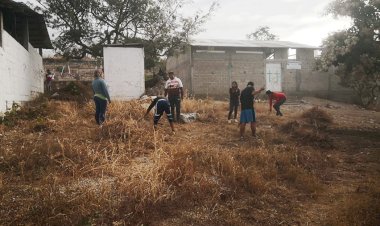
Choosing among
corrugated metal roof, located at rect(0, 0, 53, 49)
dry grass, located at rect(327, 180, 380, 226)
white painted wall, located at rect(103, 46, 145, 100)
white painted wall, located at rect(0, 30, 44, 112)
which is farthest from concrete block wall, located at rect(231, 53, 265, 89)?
dry grass, located at rect(327, 180, 380, 226)

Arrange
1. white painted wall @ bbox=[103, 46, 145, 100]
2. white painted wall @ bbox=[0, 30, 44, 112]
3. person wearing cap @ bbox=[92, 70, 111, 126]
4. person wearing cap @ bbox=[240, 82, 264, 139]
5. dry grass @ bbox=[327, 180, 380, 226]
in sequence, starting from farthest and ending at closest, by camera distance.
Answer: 1. white painted wall @ bbox=[103, 46, 145, 100]
2. white painted wall @ bbox=[0, 30, 44, 112]
3. person wearing cap @ bbox=[240, 82, 264, 139]
4. person wearing cap @ bbox=[92, 70, 111, 126]
5. dry grass @ bbox=[327, 180, 380, 226]

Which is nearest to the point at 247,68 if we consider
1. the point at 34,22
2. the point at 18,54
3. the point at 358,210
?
the point at 34,22

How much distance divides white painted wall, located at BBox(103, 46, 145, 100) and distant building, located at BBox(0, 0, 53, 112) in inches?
120

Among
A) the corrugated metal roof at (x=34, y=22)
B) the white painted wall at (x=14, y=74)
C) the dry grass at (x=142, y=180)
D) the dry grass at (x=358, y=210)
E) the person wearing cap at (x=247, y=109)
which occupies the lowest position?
the dry grass at (x=358, y=210)

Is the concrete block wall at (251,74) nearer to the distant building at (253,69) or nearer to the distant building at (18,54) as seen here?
the distant building at (253,69)

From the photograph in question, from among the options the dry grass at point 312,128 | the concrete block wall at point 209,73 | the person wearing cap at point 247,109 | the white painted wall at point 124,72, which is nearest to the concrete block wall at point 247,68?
the concrete block wall at point 209,73

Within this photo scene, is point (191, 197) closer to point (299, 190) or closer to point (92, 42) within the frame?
point (299, 190)

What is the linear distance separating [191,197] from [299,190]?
191cm

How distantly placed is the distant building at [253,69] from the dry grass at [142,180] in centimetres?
1234

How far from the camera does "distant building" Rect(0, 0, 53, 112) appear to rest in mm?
9508

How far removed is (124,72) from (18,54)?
4290 millimetres

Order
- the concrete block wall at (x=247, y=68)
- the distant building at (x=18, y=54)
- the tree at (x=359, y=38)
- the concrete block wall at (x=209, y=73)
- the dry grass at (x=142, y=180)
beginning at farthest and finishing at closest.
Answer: the concrete block wall at (x=247, y=68) → the concrete block wall at (x=209, y=73) → the tree at (x=359, y=38) → the distant building at (x=18, y=54) → the dry grass at (x=142, y=180)

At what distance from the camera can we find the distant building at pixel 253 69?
65.3 feet

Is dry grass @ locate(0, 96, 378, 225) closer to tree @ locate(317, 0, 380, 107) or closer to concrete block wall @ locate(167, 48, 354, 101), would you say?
tree @ locate(317, 0, 380, 107)
